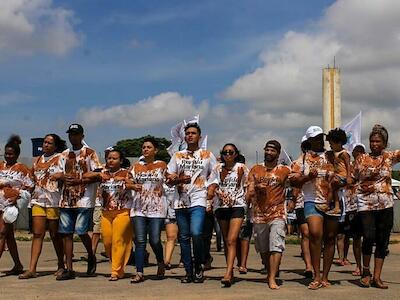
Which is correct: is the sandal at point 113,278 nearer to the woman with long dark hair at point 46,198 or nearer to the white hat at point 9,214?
the woman with long dark hair at point 46,198

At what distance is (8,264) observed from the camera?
10742 millimetres

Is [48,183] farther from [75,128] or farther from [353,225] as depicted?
[353,225]

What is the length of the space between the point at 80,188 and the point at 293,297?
3189mm

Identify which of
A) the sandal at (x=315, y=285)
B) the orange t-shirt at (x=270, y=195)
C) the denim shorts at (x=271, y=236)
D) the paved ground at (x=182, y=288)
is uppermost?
the orange t-shirt at (x=270, y=195)

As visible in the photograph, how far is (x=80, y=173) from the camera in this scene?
28.6ft

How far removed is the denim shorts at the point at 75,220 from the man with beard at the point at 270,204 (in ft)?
7.14

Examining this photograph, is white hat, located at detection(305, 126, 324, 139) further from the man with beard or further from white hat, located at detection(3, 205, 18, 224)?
white hat, located at detection(3, 205, 18, 224)

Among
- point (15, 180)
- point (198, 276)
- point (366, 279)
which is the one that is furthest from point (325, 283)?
point (15, 180)

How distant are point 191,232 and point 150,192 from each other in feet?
2.49

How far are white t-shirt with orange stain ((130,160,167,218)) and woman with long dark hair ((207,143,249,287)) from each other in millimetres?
645

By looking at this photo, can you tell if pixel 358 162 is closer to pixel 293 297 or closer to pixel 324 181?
pixel 324 181

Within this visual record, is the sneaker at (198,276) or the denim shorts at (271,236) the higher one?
the denim shorts at (271,236)

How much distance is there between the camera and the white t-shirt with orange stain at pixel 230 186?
834 cm

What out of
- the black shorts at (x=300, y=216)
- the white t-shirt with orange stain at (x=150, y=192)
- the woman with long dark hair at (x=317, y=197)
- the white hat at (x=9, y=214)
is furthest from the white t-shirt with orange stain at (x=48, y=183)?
the black shorts at (x=300, y=216)
